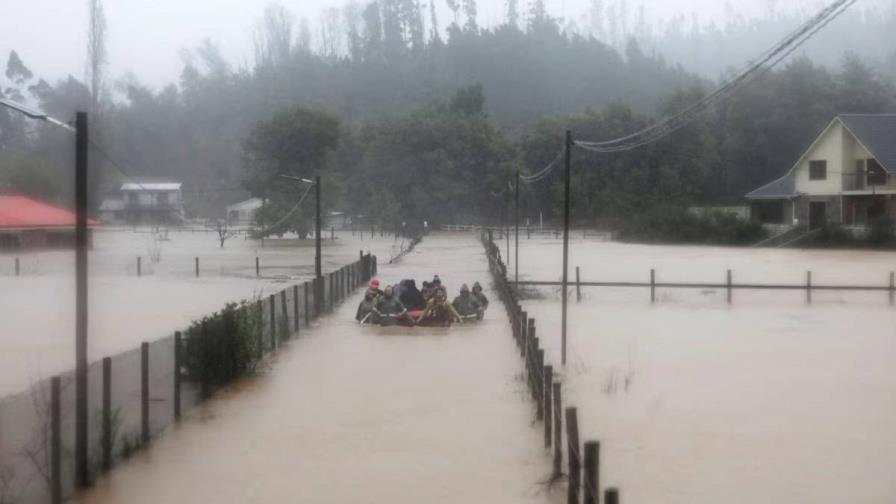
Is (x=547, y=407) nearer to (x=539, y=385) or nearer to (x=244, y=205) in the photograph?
(x=539, y=385)

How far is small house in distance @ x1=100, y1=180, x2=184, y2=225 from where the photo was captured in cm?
6769

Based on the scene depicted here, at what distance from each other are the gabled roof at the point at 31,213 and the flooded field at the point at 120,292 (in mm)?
2158

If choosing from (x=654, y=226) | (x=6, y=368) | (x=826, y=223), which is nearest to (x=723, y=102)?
(x=654, y=226)

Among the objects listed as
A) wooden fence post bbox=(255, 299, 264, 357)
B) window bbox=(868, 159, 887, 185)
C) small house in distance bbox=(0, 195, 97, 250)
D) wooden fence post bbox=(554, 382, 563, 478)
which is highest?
window bbox=(868, 159, 887, 185)

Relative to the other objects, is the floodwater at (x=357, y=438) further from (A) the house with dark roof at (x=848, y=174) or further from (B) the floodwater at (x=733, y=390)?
(A) the house with dark roof at (x=848, y=174)

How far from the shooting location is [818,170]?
60844mm

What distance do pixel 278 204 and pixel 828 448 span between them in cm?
6631

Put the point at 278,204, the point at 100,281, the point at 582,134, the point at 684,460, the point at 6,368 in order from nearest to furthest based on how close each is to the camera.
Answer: the point at 684,460 < the point at 6,368 < the point at 100,281 < the point at 278,204 < the point at 582,134

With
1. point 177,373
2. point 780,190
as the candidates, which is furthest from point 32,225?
point 780,190

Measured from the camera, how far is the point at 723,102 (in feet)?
309

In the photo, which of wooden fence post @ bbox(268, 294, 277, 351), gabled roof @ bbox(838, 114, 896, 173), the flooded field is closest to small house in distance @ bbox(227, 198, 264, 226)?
the flooded field

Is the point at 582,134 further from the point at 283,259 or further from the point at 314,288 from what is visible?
the point at 314,288

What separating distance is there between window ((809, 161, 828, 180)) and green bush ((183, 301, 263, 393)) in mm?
49308

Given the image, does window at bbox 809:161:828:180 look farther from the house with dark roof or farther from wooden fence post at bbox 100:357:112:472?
wooden fence post at bbox 100:357:112:472
